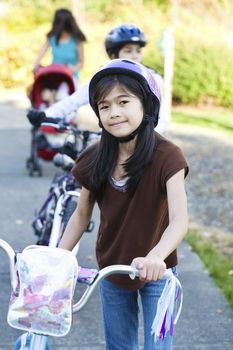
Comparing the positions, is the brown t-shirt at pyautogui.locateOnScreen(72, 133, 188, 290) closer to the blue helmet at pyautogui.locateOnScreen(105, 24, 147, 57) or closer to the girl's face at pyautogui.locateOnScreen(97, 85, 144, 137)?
the girl's face at pyautogui.locateOnScreen(97, 85, 144, 137)

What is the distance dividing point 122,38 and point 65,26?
13.0 ft

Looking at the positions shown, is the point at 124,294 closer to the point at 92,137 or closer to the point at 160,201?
the point at 160,201

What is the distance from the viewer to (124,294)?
2834 millimetres

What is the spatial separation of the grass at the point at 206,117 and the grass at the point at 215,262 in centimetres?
682

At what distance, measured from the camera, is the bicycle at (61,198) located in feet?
14.6

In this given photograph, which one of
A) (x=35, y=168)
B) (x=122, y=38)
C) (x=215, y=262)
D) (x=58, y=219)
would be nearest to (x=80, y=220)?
(x=58, y=219)

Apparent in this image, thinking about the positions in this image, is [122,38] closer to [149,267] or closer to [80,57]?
[149,267]

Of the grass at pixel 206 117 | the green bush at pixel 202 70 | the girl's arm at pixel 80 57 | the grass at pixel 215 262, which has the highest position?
the girl's arm at pixel 80 57

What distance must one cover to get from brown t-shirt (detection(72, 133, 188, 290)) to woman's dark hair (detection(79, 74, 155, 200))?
0.03m

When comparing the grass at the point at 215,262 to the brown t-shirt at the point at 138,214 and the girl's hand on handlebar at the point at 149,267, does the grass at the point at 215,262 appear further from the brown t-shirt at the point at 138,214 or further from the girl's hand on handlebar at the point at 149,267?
the girl's hand on handlebar at the point at 149,267

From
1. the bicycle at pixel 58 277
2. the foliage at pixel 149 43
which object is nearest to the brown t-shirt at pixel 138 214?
the bicycle at pixel 58 277

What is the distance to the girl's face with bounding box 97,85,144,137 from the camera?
253 centimetres

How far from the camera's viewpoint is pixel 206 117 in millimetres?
14727

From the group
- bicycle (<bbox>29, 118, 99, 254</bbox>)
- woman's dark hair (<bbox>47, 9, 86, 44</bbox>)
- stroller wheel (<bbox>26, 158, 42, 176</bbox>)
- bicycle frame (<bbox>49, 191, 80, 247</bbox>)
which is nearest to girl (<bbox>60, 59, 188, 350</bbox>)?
bicycle (<bbox>29, 118, 99, 254</bbox>)
